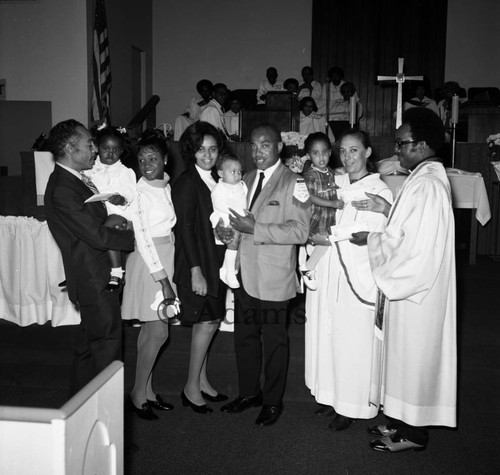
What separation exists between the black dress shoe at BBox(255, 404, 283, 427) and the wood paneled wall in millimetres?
10087

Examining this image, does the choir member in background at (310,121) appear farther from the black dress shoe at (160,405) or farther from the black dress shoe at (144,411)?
the black dress shoe at (144,411)

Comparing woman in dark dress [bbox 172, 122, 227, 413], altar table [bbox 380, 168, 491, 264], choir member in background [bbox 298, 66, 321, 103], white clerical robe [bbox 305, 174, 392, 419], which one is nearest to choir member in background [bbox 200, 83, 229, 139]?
choir member in background [bbox 298, 66, 321, 103]

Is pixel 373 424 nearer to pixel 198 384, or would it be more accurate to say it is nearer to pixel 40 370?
pixel 198 384

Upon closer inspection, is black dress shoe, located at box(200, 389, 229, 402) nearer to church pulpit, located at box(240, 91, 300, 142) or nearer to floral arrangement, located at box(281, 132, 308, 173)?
floral arrangement, located at box(281, 132, 308, 173)

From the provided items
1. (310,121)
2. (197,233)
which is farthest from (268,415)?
(310,121)


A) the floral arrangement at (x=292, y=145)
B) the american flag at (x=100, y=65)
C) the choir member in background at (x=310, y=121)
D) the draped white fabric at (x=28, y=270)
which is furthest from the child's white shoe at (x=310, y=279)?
the american flag at (x=100, y=65)

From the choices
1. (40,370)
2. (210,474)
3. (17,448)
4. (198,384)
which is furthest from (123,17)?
(17,448)

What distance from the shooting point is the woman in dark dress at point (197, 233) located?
3090mm

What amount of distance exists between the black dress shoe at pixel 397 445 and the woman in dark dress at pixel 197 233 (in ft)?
3.36

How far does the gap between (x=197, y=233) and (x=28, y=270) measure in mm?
1856

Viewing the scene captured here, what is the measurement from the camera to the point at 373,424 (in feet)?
10.5

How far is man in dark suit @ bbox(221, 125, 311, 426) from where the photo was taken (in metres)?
3.04

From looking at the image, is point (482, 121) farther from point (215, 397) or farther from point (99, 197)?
point (99, 197)

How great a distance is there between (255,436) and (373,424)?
64 cm
